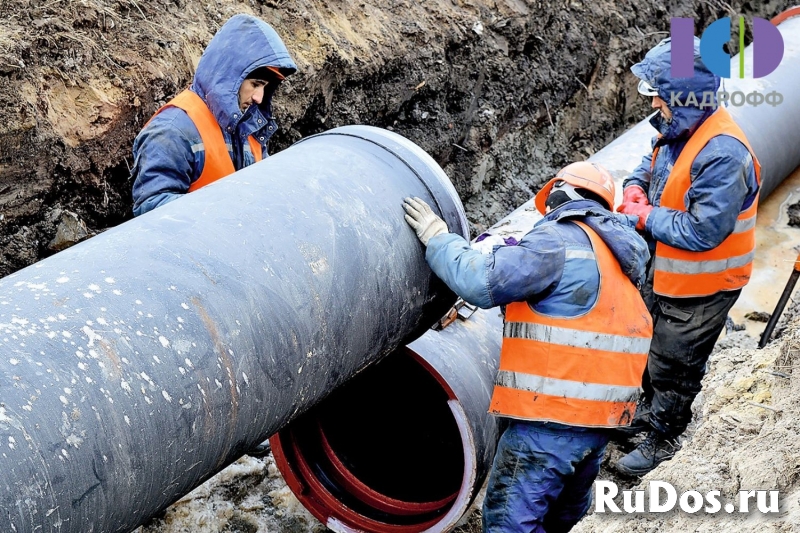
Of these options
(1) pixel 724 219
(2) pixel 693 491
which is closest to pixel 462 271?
(2) pixel 693 491

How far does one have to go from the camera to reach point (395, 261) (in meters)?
3.02

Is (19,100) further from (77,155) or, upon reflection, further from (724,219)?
(724,219)

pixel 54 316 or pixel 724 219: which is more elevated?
pixel 54 316

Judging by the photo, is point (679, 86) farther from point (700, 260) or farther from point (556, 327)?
point (556, 327)

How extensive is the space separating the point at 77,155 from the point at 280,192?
2.07 meters

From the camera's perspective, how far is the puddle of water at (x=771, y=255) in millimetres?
6023

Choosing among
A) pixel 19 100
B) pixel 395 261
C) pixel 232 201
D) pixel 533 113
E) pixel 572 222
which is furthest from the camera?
pixel 533 113

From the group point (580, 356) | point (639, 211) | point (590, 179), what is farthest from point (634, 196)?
point (580, 356)

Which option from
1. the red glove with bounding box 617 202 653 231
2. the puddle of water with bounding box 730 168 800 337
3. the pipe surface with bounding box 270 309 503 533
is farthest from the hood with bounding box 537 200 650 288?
the puddle of water with bounding box 730 168 800 337

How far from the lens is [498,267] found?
309 cm

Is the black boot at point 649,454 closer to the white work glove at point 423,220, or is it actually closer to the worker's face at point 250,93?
the white work glove at point 423,220

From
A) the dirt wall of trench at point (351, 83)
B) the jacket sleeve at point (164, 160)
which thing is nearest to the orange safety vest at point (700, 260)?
the dirt wall of trench at point (351, 83)

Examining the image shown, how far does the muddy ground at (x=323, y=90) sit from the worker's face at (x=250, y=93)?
3.49 feet

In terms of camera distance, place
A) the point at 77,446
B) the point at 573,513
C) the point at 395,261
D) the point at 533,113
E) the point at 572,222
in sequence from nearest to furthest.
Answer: the point at 77,446 < the point at 395,261 < the point at 572,222 < the point at 573,513 < the point at 533,113
